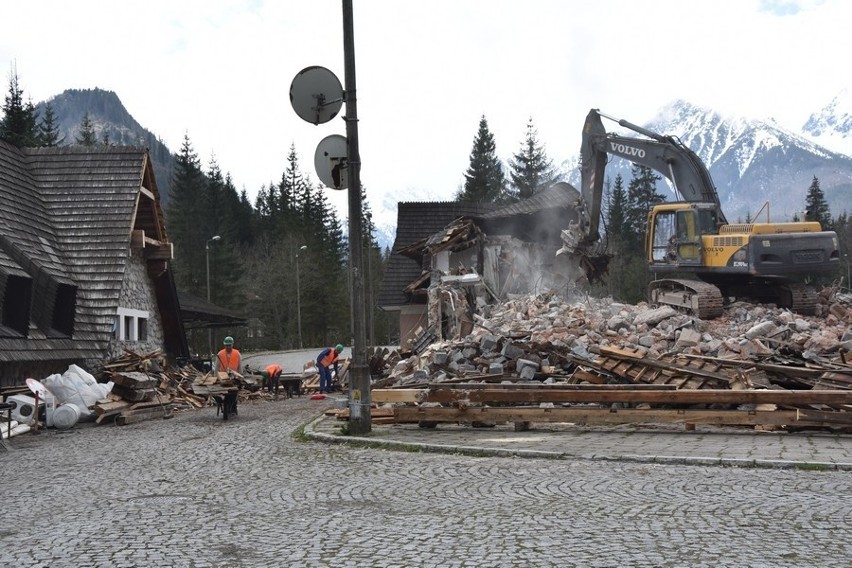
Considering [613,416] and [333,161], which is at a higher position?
[333,161]

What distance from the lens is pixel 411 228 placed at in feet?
148

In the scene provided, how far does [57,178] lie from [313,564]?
2410 centimetres

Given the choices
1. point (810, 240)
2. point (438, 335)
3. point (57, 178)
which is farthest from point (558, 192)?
point (57, 178)

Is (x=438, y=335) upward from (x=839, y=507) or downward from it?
upward

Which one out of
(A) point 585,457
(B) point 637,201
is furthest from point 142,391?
(B) point 637,201

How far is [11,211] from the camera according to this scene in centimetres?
2388

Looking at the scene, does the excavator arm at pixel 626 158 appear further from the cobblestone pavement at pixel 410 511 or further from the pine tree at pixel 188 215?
the pine tree at pixel 188 215

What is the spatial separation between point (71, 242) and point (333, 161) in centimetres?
1379

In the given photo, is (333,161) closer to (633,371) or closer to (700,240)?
(633,371)

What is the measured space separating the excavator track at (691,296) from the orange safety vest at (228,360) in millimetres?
11852

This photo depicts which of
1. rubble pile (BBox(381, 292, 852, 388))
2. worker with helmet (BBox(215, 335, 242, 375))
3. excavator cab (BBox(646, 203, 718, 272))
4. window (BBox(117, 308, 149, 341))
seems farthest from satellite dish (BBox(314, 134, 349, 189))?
excavator cab (BBox(646, 203, 718, 272))

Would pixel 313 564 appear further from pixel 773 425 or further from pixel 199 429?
pixel 199 429

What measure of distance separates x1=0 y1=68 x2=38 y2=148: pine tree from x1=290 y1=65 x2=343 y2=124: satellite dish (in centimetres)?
4597

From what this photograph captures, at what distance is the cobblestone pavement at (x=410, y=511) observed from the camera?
21.0 feet
